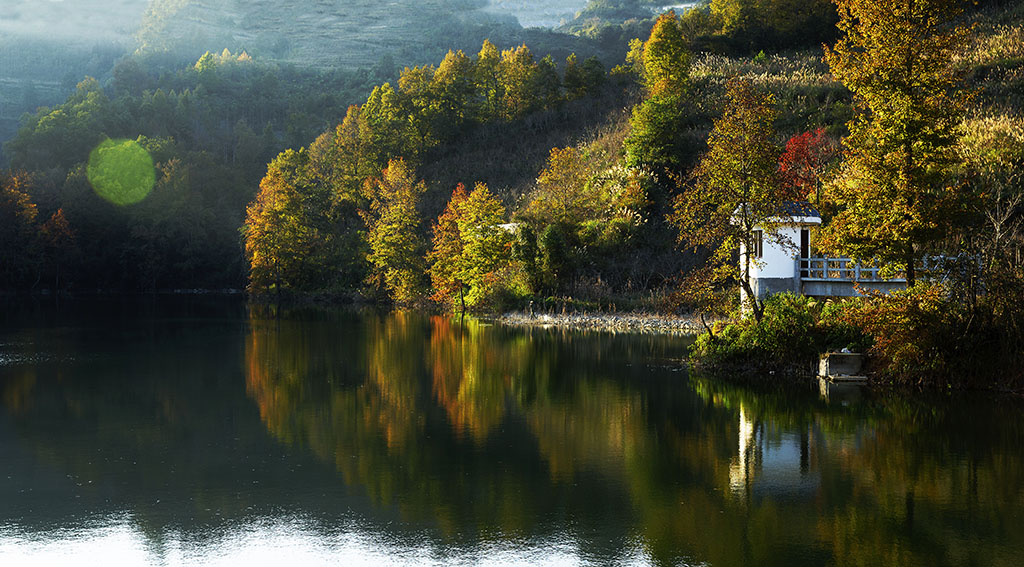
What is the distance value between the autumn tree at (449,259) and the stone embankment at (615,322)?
315 inches

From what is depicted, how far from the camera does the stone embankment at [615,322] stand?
1359 inches

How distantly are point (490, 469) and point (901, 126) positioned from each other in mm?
12683

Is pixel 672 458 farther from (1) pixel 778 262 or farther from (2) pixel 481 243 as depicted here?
(2) pixel 481 243

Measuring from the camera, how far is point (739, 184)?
22.3 metres

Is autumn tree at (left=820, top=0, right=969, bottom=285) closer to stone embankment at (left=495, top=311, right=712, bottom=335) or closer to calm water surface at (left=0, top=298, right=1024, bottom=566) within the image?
calm water surface at (left=0, top=298, right=1024, bottom=566)

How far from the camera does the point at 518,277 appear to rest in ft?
150

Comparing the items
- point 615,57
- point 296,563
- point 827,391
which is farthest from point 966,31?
point 615,57

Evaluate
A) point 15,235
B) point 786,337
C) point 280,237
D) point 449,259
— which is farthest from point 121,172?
point 786,337

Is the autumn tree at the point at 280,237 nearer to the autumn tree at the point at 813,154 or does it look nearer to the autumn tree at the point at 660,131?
the autumn tree at the point at 660,131

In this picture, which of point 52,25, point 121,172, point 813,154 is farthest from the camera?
point 52,25

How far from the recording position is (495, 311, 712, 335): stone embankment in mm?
34531

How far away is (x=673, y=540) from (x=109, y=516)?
20.5ft

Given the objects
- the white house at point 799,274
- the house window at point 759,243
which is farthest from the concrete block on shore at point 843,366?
the house window at point 759,243

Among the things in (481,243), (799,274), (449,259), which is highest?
(481,243)
